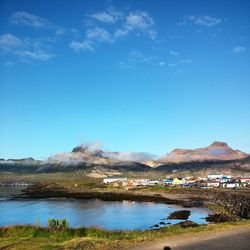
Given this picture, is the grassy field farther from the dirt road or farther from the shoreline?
the shoreline

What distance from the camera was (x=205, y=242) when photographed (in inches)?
953

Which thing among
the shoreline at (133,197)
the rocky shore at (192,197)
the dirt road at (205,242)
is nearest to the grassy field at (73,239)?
the dirt road at (205,242)

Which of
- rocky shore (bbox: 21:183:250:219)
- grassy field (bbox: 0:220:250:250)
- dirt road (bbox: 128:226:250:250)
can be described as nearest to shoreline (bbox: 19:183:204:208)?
rocky shore (bbox: 21:183:250:219)

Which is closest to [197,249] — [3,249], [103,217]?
[3,249]

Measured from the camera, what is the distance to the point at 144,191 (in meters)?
153

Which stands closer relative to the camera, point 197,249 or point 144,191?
point 197,249

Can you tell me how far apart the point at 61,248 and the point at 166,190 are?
129968 millimetres

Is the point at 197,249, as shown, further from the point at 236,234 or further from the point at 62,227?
the point at 62,227

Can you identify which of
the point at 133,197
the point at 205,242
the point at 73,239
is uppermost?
the point at 73,239

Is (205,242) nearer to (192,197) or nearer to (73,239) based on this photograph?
(73,239)

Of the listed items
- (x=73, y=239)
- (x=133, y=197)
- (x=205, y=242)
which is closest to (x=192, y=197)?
(x=133, y=197)

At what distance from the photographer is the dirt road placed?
22.7 metres

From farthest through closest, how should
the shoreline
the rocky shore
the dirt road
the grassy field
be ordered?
1. the shoreline
2. the rocky shore
3. the grassy field
4. the dirt road

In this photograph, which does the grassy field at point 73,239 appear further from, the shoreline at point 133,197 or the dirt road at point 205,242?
the shoreline at point 133,197
